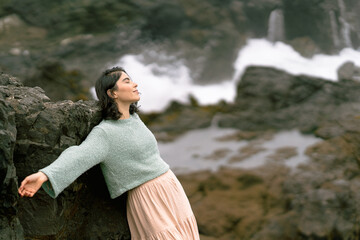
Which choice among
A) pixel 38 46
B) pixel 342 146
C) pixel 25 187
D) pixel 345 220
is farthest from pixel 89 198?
pixel 38 46

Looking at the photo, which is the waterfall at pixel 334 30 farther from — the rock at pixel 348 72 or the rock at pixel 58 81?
the rock at pixel 58 81

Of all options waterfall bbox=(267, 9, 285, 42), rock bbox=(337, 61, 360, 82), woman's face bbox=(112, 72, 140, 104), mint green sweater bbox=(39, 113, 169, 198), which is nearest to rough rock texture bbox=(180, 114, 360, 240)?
rock bbox=(337, 61, 360, 82)

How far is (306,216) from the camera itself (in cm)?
343

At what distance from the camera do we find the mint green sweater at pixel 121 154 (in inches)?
57.3

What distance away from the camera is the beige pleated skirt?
61.2 inches

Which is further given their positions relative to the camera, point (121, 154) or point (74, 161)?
point (121, 154)

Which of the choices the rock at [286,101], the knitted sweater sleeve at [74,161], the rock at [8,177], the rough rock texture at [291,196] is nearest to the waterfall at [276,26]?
the rock at [286,101]

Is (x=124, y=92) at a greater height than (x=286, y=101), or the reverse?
(x=124, y=92)

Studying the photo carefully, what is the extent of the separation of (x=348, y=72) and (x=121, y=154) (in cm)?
377

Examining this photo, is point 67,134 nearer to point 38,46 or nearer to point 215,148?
point 215,148

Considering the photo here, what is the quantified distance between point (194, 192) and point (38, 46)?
2632mm

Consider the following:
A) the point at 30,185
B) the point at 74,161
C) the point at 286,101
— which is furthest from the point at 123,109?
the point at 286,101

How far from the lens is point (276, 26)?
5012mm

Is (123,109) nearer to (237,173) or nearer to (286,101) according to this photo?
(237,173)
